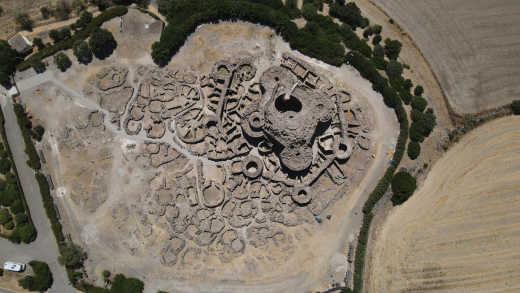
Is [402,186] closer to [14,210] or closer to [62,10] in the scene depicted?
[14,210]

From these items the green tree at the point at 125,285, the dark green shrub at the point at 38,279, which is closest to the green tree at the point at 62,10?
the dark green shrub at the point at 38,279

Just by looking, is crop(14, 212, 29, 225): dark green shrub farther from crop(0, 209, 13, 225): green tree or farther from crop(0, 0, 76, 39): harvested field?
crop(0, 0, 76, 39): harvested field

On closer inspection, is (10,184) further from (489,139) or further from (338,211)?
(489,139)

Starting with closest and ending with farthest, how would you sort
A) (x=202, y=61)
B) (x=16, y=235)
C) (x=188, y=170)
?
(x=16, y=235)
(x=188, y=170)
(x=202, y=61)

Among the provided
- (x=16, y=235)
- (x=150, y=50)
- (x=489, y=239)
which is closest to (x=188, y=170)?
(x=150, y=50)

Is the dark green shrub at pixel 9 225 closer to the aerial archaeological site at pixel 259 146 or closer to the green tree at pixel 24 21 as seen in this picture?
the aerial archaeological site at pixel 259 146

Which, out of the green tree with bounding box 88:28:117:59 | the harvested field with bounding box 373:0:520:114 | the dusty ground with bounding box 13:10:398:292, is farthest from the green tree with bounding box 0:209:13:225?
the harvested field with bounding box 373:0:520:114
